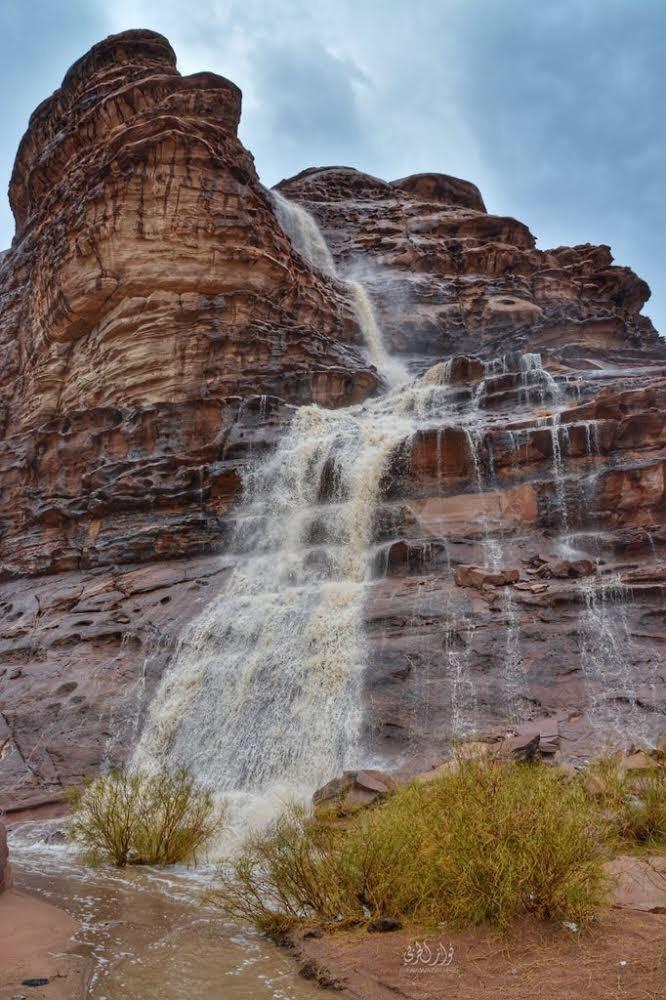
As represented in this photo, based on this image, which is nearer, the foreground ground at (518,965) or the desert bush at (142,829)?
the foreground ground at (518,965)

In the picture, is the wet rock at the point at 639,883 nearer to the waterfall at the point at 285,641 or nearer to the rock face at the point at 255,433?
the rock face at the point at 255,433

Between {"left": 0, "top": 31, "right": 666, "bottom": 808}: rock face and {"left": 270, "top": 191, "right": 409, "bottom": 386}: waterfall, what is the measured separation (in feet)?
2.52

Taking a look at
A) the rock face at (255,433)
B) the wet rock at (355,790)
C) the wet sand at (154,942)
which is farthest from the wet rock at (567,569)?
the wet sand at (154,942)

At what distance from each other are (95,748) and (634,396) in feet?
53.6

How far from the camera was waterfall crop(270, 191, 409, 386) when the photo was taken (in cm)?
3466

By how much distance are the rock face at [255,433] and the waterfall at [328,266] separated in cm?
77

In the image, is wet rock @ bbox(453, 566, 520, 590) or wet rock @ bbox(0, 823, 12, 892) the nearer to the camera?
wet rock @ bbox(0, 823, 12, 892)

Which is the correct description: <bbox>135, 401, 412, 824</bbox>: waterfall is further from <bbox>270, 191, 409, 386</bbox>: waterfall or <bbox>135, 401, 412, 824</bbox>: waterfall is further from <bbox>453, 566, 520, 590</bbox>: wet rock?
<bbox>270, 191, 409, 386</bbox>: waterfall

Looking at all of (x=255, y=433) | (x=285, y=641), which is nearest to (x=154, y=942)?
(x=285, y=641)

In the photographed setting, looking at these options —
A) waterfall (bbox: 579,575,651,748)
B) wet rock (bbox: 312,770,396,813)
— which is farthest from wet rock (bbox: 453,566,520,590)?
wet rock (bbox: 312,770,396,813)

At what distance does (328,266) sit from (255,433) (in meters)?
21.2

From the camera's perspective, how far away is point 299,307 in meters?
32.0

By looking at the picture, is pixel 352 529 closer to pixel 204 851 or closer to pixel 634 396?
pixel 634 396

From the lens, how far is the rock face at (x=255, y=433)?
51.6 ft
